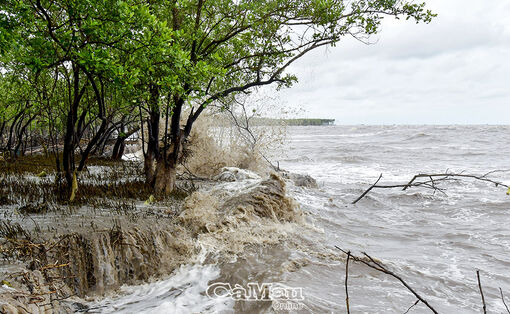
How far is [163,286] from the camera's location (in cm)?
537

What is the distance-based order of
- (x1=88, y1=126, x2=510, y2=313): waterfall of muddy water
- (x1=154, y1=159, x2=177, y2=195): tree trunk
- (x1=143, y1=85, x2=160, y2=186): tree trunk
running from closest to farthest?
1. (x1=88, y1=126, x2=510, y2=313): waterfall of muddy water
2. (x1=143, y1=85, x2=160, y2=186): tree trunk
3. (x1=154, y1=159, x2=177, y2=195): tree trunk

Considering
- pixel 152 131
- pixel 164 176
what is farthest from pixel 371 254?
pixel 152 131

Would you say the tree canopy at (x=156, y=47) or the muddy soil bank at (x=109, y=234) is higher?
the tree canopy at (x=156, y=47)

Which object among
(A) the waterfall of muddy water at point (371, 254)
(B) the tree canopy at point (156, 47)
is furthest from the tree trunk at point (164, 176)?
(A) the waterfall of muddy water at point (371, 254)

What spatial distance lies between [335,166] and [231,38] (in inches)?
577

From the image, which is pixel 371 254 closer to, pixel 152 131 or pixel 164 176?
pixel 164 176

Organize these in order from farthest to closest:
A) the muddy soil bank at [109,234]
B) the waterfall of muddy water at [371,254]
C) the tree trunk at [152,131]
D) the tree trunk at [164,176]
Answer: the tree trunk at [164,176]
the tree trunk at [152,131]
the waterfall of muddy water at [371,254]
the muddy soil bank at [109,234]

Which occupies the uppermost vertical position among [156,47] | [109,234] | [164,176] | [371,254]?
[156,47]

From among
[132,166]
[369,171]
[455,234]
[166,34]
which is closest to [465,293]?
[455,234]

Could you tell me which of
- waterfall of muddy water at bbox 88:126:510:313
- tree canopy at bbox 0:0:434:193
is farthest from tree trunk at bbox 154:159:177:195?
waterfall of muddy water at bbox 88:126:510:313

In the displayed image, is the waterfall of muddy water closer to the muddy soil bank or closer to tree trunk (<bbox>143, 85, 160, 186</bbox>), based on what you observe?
the muddy soil bank

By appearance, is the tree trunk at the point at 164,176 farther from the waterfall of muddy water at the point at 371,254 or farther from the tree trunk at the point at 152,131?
the waterfall of muddy water at the point at 371,254

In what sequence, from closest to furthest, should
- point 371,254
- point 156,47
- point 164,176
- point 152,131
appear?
point 156,47
point 371,254
point 152,131
point 164,176

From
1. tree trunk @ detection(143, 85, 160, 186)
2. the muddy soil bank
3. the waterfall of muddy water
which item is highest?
tree trunk @ detection(143, 85, 160, 186)
